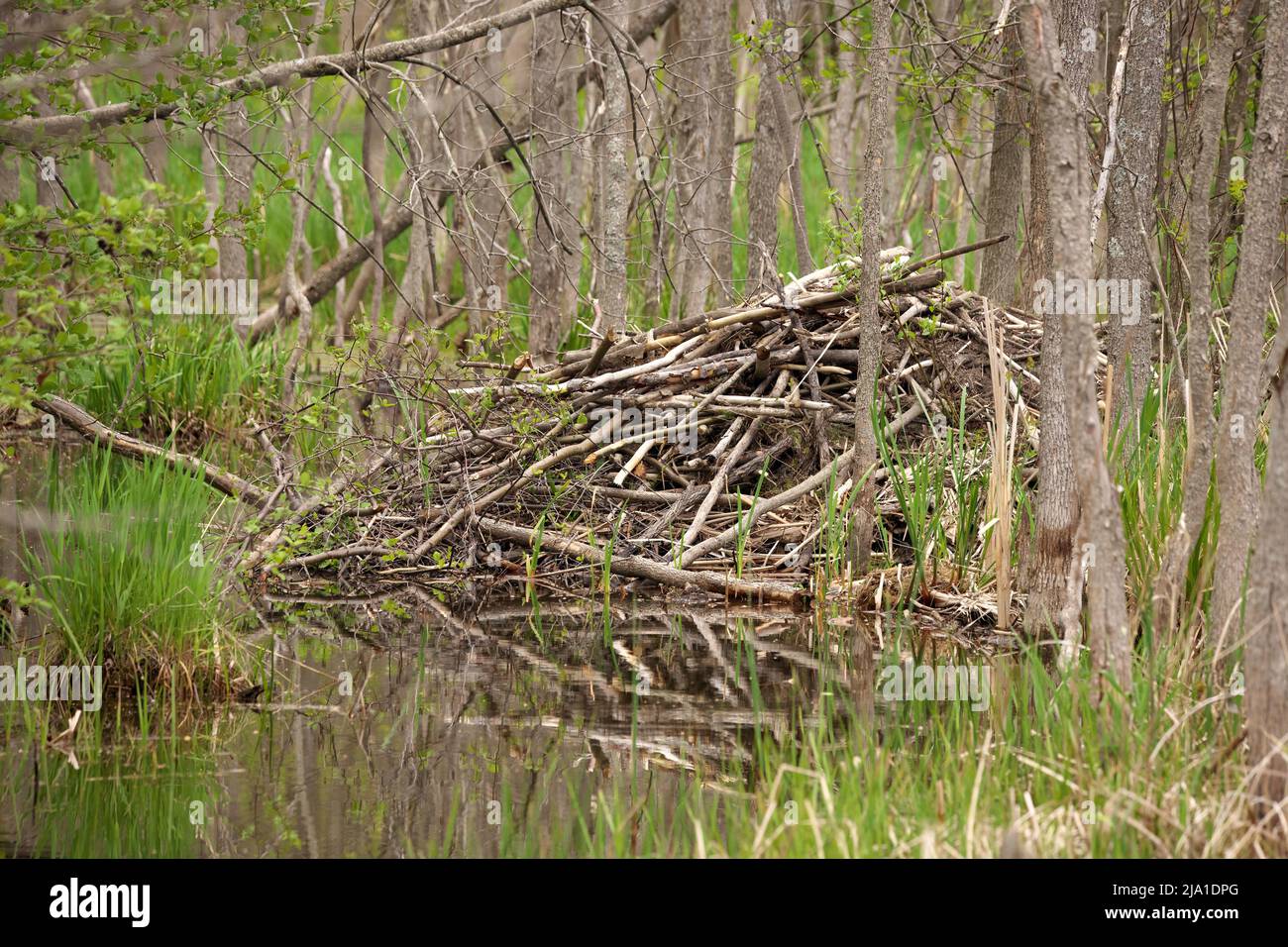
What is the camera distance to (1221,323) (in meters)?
8.05

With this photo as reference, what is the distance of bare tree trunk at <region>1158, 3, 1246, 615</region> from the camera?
4.69 meters

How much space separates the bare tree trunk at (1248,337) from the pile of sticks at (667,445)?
3.20 meters

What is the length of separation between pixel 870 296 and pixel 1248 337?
2730mm

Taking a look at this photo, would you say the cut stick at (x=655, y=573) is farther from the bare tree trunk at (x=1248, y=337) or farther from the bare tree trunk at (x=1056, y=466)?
the bare tree trunk at (x=1248, y=337)

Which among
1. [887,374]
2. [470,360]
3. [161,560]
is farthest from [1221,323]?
[161,560]

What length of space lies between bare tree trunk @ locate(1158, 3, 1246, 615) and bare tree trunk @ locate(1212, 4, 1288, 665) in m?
0.29

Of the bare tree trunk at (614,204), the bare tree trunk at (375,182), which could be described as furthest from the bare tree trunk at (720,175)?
the bare tree trunk at (375,182)

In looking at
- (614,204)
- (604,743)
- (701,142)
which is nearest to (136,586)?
(604,743)

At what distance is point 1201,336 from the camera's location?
490 centimetres

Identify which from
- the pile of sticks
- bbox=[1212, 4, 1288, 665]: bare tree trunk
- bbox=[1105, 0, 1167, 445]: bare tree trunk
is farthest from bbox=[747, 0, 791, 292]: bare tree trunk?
bbox=[1212, 4, 1288, 665]: bare tree trunk

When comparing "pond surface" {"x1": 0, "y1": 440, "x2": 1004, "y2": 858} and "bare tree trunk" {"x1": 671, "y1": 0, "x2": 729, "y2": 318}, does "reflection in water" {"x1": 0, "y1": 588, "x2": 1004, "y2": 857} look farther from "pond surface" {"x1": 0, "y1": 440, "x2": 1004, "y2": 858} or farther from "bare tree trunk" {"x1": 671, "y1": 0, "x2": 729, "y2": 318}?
"bare tree trunk" {"x1": 671, "y1": 0, "x2": 729, "y2": 318}

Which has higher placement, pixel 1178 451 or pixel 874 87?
pixel 874 87

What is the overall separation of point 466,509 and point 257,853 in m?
3.63

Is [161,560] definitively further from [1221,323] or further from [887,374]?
[1221,323]
